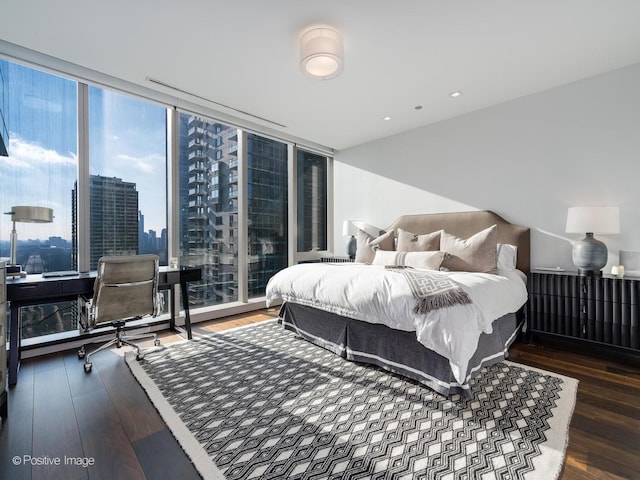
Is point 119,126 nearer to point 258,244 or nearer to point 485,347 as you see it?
point 258,244

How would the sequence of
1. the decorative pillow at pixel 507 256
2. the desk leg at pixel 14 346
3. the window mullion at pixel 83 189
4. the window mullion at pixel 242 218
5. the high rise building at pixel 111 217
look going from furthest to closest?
the window mullion at pixel 242 218, the decorative pillow at pixel 507 256, the high rise building at pixel 111 217, the window mullion at pixel 83 189, the desk leg at pixel 14 346

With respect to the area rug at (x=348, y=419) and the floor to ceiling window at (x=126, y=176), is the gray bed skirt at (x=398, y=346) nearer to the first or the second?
the area rug at (x=348, y=419)

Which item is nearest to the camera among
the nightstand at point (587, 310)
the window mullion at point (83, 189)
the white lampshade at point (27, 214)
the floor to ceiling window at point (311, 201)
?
the white lampshade at point (27, 214)

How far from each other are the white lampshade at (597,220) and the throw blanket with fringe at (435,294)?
1.62 meters

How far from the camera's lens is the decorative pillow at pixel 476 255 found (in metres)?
3.15

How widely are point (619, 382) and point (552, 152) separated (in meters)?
2.32

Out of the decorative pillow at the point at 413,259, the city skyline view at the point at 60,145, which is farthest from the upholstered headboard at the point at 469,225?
the city skyline view at the point at 60,145

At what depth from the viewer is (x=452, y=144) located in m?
4.16

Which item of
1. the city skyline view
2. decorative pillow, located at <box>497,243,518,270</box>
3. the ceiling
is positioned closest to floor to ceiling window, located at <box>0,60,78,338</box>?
the city skyline view

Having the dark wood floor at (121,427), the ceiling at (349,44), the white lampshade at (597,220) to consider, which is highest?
the ceiling at (349,44)

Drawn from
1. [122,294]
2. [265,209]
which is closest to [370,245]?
[265,209]

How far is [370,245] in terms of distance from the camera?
4094 millimetres

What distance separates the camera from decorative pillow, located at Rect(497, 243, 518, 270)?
3398 millimetres

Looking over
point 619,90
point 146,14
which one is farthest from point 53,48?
point 619,90
